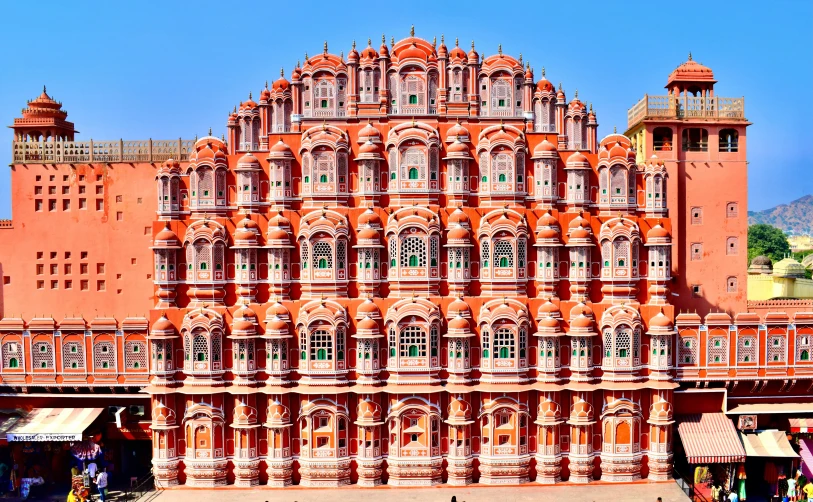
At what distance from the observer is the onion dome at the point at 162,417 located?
100ft

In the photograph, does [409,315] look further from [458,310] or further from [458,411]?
[458,411]

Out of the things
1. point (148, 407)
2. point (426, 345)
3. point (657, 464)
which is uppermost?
point (426, 345)

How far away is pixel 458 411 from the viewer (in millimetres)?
30641

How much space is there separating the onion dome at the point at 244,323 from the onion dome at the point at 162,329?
244 centimetres

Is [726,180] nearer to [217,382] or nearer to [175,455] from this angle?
[217,382]

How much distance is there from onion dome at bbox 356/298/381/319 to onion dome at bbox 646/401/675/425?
1167 cm

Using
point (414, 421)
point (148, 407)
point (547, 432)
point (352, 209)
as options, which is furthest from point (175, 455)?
point (547, 432)

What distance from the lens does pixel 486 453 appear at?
1217 inches

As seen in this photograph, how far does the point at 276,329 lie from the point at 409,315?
17.3 ft

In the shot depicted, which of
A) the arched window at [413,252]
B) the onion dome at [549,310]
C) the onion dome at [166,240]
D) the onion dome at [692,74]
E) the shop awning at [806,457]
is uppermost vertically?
the onion dome at [692,74]

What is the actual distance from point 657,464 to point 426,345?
1043cm

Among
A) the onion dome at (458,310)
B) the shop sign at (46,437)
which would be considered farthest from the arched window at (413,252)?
the shop sign at (46,437)

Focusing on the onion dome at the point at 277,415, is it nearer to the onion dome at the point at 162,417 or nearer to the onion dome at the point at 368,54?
the onion dome at the point at 162,417

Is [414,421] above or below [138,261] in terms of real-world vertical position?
below
